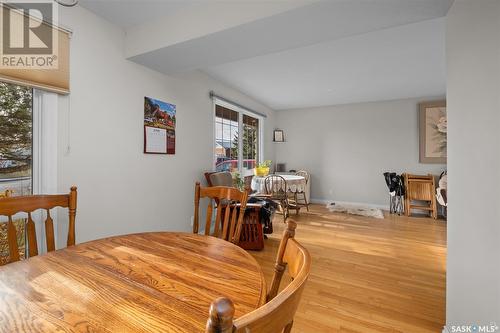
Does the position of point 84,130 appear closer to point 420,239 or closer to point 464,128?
point 464,128

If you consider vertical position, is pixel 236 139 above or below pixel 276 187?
above

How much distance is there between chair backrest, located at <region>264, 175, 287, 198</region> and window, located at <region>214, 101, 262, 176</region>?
2.34ft

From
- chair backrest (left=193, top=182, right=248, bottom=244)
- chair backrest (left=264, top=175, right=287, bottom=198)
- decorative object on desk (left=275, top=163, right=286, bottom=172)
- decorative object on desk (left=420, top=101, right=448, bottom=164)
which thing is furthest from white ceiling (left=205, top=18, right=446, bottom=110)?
chair backrest (left=193, top=182, right=248, bottom=244)

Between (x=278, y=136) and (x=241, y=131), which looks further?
(x=278, y=136)

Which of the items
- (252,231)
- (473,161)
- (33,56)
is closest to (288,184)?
(252,231)

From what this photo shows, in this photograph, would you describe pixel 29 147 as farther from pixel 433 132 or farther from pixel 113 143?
pixel 433 132

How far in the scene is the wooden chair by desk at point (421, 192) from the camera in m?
4.55

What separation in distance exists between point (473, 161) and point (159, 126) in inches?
105

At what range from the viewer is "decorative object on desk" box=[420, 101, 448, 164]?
15.3ft

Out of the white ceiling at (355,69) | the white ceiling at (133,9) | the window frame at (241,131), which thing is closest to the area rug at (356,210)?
the window frame at (241,131)

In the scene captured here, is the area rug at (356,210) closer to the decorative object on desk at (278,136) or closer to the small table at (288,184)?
the small table at (288,184)

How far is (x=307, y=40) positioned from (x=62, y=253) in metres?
2.18

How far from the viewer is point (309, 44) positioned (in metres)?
2.01

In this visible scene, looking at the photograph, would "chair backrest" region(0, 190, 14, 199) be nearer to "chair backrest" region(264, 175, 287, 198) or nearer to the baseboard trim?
"chair backrest" region(264, 175, 287, 198)
